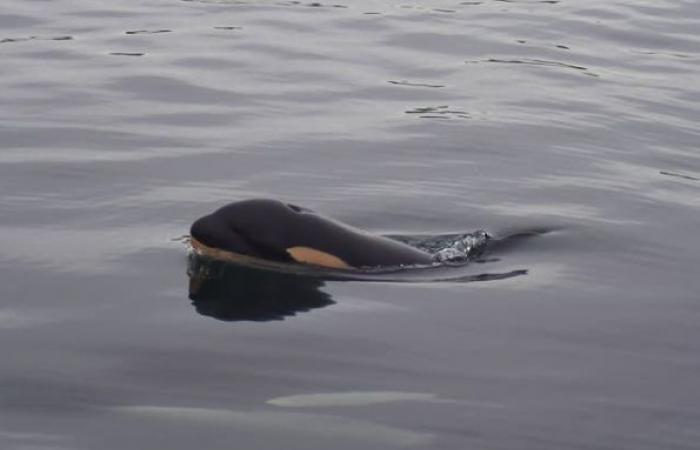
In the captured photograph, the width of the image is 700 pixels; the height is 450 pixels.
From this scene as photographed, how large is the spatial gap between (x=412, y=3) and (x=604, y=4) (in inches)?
125

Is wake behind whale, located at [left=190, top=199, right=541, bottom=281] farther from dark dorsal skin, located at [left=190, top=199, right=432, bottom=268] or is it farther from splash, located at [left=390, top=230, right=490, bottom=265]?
splash, located at [left=390, top=230, right=490, bottom=265]

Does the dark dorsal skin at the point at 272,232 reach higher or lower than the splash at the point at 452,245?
higher

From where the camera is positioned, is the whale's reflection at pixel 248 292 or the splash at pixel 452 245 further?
the splash at pixel 452 245

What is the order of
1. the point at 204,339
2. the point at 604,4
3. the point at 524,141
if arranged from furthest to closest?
the point at 604,4 < the point at 524,141 < the point at 204,339

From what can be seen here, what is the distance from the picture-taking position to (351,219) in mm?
11422

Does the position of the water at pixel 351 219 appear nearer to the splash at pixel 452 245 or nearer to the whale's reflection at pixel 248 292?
the whale's reflection at pixel 248 292

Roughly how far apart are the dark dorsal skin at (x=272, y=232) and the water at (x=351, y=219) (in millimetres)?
242

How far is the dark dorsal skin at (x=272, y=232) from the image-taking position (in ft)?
31.4

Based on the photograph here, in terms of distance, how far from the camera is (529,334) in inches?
358

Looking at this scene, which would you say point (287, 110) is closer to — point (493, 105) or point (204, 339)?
point (493, 105)

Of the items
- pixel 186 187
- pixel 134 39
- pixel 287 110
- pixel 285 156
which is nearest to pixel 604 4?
pixel 134 39

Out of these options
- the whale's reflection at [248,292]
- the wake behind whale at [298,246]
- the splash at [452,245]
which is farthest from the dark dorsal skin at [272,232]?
the splash at [452,245]

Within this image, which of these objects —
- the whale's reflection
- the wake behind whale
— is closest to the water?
the whale's reflection

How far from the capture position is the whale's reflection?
9.20 metres
